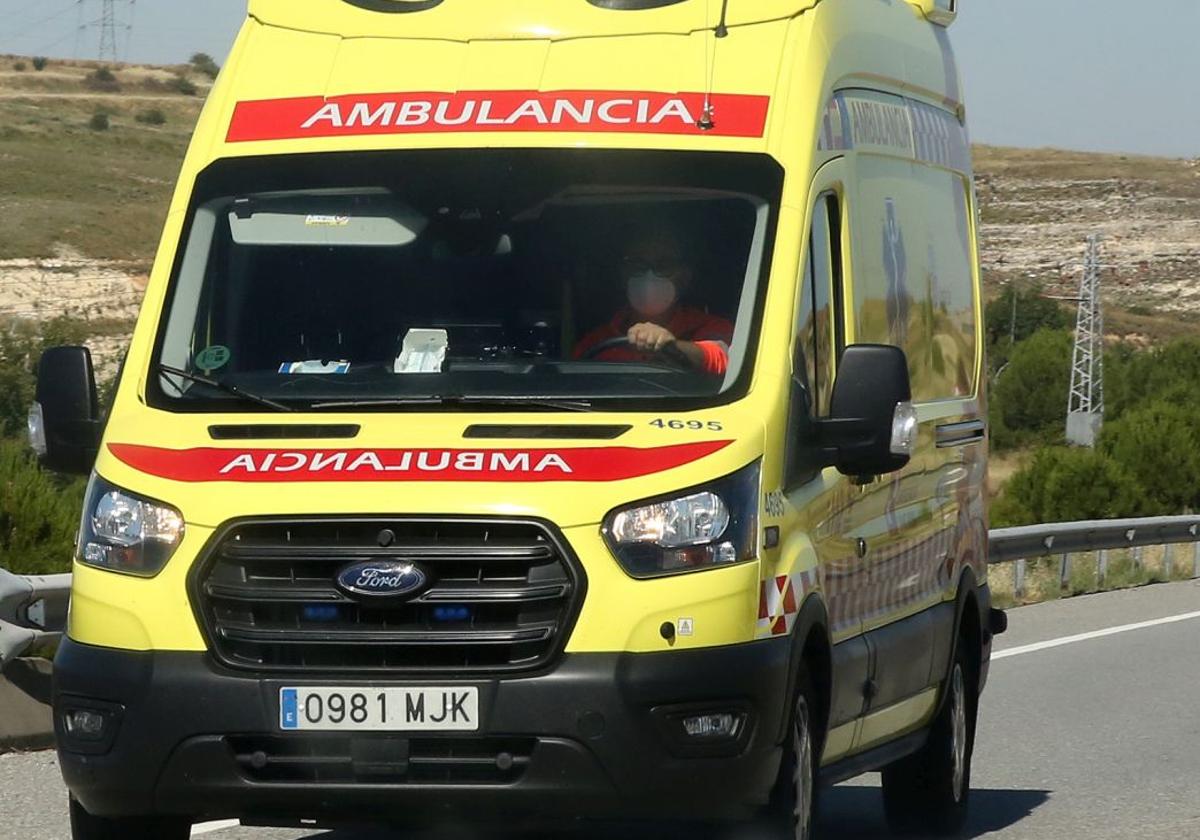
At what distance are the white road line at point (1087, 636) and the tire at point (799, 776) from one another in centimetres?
842

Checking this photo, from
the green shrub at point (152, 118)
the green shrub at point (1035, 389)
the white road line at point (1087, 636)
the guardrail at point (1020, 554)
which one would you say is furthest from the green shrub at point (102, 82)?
the white road line at point (1087, 636)

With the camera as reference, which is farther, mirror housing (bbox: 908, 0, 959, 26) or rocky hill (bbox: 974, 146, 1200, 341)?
rocky hill (bbox: 974, 146, 1200, 341)

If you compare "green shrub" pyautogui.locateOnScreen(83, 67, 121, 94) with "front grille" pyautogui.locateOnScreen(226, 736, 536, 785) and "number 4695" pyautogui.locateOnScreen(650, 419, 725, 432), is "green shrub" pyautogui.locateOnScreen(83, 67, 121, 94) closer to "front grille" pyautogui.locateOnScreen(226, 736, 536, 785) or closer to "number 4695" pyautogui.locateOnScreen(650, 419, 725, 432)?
"number 4695" pyautogui.locateOnScreen(650, 419, 725, 432)

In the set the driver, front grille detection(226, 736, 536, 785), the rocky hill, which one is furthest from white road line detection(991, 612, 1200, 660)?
the rocky hill

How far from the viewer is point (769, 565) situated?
248 inches

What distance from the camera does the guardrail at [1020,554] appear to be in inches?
384

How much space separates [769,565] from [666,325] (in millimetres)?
839

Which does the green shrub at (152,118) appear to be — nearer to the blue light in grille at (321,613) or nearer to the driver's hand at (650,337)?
the driver's hand at (650,337)

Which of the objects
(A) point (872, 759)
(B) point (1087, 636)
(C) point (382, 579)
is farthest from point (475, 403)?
(B) point (1087, 636)

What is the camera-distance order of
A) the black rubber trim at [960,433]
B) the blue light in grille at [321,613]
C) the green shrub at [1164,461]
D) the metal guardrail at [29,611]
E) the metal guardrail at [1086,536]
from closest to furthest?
1. the blue light in grille at [321,613]
2. the black rubber trim at [960,433]
3. the metal guardrail at [29,611]
4. the metal guardrail at [1086,536]
5. the green shrub at [1164,461]

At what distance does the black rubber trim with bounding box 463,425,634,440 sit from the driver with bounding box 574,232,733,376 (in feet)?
1.52

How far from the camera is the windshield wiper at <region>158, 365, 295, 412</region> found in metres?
6.68

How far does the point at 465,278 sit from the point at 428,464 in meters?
0.93

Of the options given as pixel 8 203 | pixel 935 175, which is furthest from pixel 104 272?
pixel 935 175
